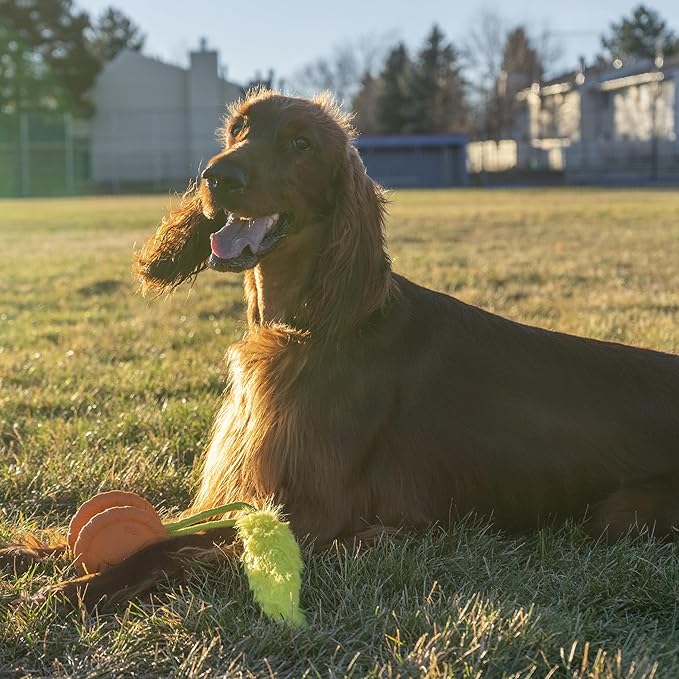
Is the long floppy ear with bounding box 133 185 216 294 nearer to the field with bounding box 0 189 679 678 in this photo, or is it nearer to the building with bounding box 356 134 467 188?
the field with bounding box 0 189 679 678

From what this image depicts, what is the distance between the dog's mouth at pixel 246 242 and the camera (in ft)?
9.31

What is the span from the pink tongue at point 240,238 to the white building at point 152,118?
47400 mm

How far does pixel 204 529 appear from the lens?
2.66 metres

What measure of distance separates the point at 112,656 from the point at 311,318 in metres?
1.23

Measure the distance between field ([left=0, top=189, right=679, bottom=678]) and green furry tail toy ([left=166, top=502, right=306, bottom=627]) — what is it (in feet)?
0.18

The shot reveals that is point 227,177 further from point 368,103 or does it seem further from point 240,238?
point 368,103

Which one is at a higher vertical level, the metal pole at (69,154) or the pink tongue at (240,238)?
the metal pole at (69,154)

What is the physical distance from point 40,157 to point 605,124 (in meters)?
38.3

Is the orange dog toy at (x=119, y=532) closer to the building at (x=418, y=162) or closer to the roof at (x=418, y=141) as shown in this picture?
the roof at (x=418, y=141)

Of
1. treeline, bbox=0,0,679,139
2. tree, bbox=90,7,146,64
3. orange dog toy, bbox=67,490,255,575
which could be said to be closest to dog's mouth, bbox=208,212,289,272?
orange dog toy, bbox=67,490,255,575

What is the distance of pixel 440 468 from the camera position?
288 centimetres

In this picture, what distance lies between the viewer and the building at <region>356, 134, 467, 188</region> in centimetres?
5325

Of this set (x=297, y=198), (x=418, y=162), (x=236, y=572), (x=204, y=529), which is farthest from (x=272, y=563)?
(x=418, y=162)

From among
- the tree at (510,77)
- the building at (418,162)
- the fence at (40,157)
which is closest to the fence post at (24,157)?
the fence at (40,157)
